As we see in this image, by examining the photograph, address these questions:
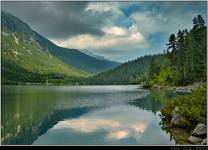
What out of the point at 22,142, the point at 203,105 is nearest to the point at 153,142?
the point at 203,105

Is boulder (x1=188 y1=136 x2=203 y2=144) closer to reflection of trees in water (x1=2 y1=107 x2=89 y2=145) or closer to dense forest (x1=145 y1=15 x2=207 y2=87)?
reflection of trees in water (x1=2 y1=107 x2=89 y2=145)

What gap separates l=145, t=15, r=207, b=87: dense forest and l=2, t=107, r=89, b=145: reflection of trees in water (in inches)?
1131

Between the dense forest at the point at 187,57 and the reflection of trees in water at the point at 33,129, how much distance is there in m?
28.7

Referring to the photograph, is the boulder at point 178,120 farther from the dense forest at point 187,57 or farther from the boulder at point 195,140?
the dense forest at point 187,57

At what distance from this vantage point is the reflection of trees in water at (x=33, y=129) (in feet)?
63.7

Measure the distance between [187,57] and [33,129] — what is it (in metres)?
49.3

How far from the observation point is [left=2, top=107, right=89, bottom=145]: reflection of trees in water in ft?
63.7

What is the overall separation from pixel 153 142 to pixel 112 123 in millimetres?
7616

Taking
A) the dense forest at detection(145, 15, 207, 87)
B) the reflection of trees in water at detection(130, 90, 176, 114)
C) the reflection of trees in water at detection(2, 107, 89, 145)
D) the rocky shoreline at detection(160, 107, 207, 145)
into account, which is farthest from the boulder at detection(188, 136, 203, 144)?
the dense forest at detection(145, 15, 207, 87)

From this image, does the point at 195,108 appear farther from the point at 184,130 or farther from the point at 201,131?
the point at 201,131

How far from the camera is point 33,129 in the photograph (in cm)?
2294

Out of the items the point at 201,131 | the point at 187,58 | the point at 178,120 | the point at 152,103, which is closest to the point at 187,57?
the point at 187,58

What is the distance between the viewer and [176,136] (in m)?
18.3

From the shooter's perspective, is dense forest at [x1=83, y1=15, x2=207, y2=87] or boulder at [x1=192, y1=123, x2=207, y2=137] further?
dense forest at [x1=83, y1=15, x2=207, y2=87]
